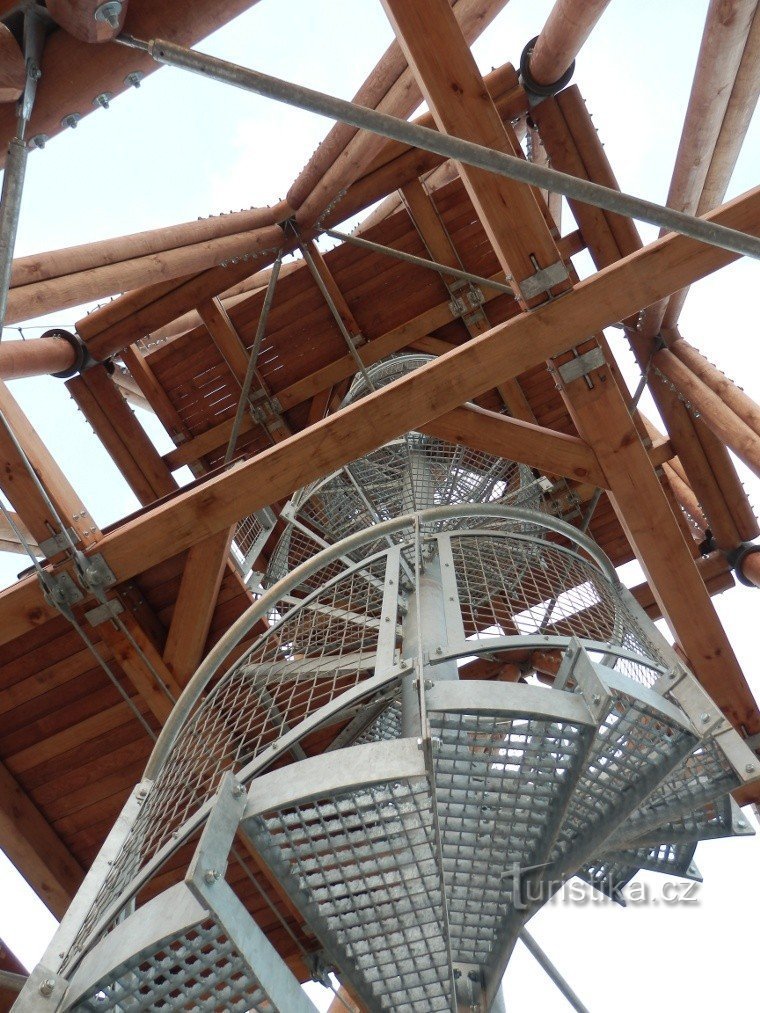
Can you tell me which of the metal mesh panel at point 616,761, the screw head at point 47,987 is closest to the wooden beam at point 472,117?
the metal mesh panel at point 616,761

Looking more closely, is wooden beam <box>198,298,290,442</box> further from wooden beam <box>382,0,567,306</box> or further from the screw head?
the screw head

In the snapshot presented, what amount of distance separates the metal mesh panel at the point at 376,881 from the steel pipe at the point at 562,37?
12.6 feet

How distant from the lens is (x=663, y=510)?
4895 mm

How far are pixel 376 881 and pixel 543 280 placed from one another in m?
2.50

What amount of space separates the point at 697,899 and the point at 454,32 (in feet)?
11.8

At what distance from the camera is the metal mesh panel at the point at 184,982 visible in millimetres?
2668

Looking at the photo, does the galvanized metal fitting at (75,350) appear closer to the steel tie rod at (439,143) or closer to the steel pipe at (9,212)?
the steel pipe at (9,212)

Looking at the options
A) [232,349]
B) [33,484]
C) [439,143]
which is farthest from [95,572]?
[232,349]

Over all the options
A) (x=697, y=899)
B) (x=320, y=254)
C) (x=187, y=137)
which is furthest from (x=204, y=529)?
(x=187, y=137)

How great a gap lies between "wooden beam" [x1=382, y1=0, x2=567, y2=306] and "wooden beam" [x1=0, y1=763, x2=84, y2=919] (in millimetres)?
3899

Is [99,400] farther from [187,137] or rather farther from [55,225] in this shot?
[55,225]

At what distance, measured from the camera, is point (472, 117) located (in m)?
3.99

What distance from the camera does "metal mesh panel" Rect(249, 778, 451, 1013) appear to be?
2.95 metres

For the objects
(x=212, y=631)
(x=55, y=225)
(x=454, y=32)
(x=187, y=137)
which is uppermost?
(x=55, y=225)
